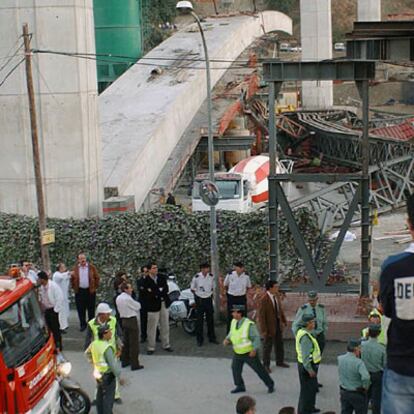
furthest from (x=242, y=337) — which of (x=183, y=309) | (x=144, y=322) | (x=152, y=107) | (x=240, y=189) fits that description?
(x=152, y=107)

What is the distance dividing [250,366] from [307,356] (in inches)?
55.1

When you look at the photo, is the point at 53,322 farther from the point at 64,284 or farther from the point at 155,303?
the point at 155,303

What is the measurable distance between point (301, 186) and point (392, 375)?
33.9 meters

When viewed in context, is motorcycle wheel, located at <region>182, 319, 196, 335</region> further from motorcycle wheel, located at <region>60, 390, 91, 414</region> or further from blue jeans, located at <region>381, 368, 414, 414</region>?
blue jeans, located at <region>381, 368, 414, 414</region>

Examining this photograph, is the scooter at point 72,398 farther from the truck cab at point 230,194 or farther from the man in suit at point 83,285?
the truck cab at point 230,194

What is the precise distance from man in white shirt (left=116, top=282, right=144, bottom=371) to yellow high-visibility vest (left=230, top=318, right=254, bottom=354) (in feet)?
7.12

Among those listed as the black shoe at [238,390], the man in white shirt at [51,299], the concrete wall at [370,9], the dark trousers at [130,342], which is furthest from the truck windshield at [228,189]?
the concrete wall at [370,9]

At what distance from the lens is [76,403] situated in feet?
36.0

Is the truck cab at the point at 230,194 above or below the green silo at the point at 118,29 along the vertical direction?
below

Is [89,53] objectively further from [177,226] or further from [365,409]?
[365,409]

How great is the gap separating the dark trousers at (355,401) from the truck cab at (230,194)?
16941mm

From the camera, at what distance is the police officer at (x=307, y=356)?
33.7 feet

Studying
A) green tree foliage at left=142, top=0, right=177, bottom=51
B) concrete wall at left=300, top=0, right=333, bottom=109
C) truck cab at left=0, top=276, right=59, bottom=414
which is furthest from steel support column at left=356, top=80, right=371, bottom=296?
green tree foliage at left=142, top=0, right=177, bottom=51

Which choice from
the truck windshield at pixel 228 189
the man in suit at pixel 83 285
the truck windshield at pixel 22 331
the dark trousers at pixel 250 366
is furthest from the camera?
the truck windshield at pixel 228 189
